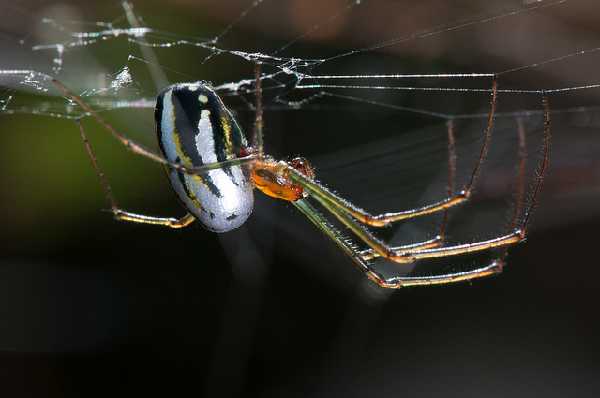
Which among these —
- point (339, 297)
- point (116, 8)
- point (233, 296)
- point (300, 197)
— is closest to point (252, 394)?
point (233, 296)

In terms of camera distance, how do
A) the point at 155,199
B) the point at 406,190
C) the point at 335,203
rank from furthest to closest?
the point at 406,190, the point at 155,199, the point at 335,203

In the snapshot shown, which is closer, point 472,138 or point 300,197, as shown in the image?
point 300,197

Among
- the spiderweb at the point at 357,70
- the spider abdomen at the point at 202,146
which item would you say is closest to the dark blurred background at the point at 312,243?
the spiderweb at the point at 357,70

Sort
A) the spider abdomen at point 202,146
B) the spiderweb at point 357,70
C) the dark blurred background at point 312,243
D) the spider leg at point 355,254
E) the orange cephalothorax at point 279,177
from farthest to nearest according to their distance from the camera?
the dark blurred background at point 312,243 → the spiderweb at point 357,70 → the spider leg at point 355,254 → the orange cephalothorax at point 279,177 → the spider abdomen at point 202,146

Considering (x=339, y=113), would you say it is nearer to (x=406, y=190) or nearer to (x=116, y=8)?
(x=406, y=190)

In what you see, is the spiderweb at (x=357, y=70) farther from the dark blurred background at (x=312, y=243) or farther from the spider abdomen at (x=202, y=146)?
the spider abdomen at (x=202, y=146)

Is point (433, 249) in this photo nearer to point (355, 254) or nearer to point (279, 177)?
point (355, 254)
